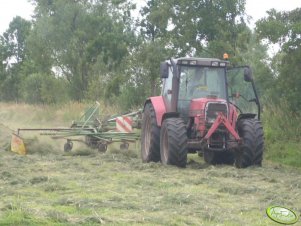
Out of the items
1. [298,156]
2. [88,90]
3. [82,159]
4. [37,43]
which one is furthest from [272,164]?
[37,43]

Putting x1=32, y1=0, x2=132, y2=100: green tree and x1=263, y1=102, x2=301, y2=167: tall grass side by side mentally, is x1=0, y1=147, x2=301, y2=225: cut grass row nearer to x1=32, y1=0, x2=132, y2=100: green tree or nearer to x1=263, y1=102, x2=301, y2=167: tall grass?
x1=263, y1=102, x2=301, y2=167: tall grass

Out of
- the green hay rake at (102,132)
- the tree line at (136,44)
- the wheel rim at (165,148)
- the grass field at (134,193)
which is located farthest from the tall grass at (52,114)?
the grass field at (134,193)

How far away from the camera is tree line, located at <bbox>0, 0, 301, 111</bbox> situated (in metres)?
14.9

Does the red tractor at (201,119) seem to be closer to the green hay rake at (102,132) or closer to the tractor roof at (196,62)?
the tractor roof at (196,62)

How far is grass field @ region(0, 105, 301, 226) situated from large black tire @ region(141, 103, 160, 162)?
0.56 m

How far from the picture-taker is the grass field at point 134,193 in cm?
623

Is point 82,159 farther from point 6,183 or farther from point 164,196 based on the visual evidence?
point 164,196

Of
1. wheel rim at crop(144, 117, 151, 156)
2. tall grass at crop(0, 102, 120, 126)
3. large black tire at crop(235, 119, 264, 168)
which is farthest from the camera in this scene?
tall grass at crop(0, 102, 120, 126)

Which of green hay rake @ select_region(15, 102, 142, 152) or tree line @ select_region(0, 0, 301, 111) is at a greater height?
tree line @ select_region(0, 0, 301, 111)

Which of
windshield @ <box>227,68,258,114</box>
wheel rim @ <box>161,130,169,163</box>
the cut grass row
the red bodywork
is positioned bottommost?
the cut grass row

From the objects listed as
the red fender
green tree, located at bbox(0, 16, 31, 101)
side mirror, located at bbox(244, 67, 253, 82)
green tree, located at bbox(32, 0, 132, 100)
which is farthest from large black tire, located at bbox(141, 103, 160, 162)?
green tree, located at bbox(0, 16, 31, 101)

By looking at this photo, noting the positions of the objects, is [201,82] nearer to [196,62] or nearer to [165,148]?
[196,62]

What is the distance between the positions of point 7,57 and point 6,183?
48733mm

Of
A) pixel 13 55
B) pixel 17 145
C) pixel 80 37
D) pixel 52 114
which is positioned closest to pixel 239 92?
pixel 17 145
